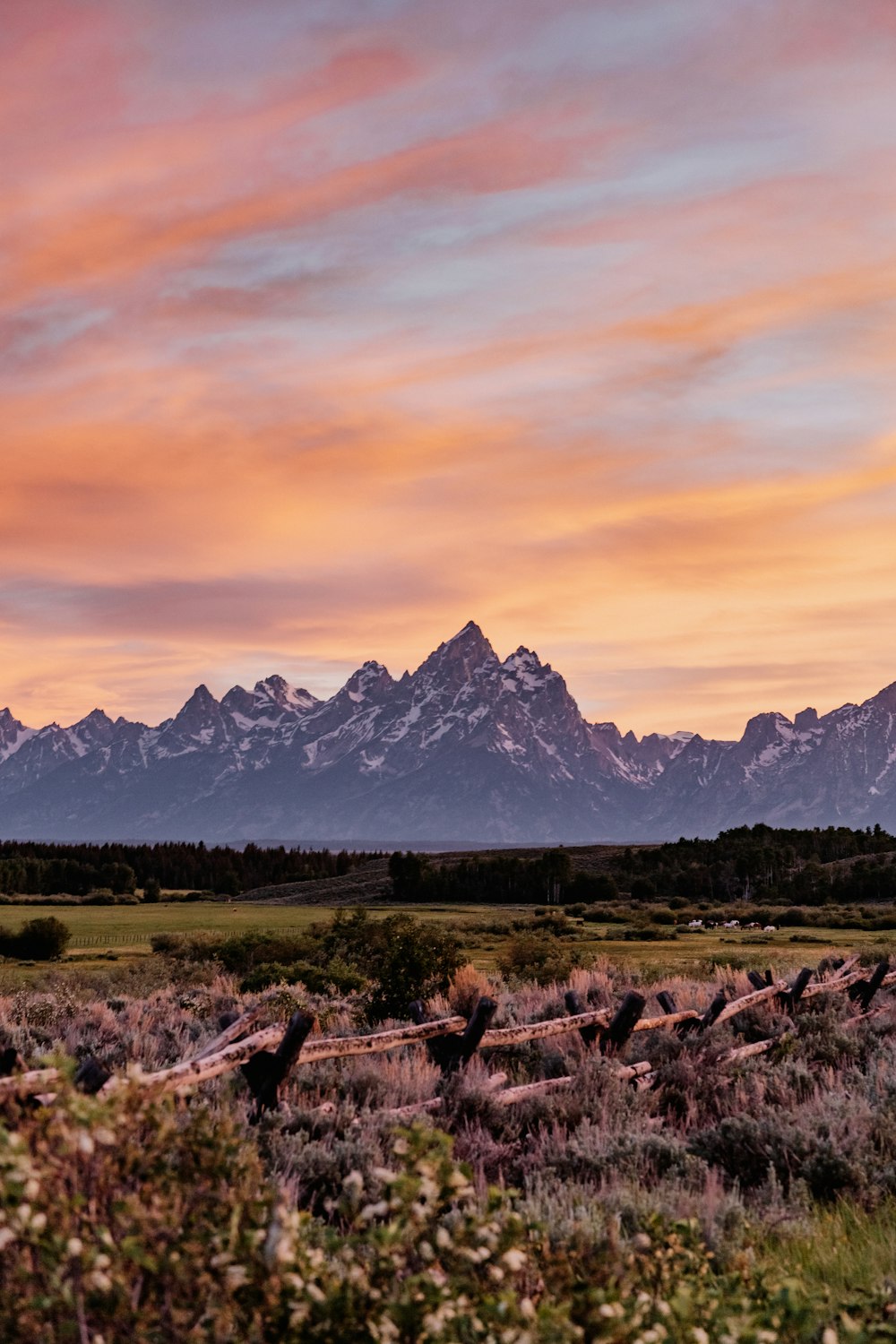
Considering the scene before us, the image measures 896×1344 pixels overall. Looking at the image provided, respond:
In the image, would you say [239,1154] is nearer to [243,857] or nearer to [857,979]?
[857,979]

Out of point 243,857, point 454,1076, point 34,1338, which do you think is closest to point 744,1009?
point 454,1076

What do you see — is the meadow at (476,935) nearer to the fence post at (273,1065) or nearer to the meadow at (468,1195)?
the meadow at (468,1195)

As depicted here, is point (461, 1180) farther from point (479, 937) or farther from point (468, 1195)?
point (479, 937)

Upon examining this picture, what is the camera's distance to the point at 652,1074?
12.8 metres

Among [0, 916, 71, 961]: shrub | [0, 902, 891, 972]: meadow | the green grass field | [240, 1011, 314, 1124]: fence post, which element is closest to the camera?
[240, 1011, 314, 1124]: fence post

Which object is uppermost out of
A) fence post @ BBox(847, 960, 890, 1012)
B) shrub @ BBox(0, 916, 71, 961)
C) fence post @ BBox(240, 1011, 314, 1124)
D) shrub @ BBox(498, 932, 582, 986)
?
fence post @ BBox(240, 1011, 314, 1124)

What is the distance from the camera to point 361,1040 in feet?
35.1

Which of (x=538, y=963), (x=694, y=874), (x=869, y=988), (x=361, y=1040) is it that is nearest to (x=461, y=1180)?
(x=361, y=1040)

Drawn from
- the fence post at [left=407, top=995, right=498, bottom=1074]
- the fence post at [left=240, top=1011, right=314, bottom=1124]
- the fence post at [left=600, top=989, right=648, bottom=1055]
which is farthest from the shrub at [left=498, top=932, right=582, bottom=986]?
the fence post at [left=240, top=1011, right=314, bottom=1124]

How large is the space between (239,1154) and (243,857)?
19545 centimetres

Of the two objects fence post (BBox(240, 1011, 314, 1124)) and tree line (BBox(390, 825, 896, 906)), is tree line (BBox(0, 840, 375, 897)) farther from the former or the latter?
fence post (BBox(240, 1011, 314, 1124))

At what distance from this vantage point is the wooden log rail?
6.57 metres

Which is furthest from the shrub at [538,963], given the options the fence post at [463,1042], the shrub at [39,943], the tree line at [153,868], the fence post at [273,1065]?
the tree line at [153,868]

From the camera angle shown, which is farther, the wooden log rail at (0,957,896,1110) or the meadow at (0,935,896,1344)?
the wooden log rail at (0,957,896,1110)
